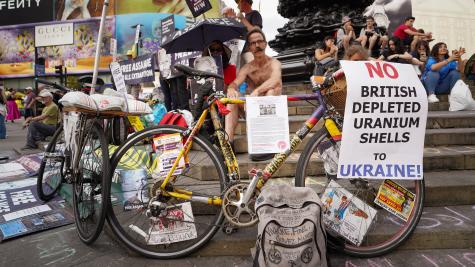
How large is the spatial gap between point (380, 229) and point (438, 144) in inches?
83.8

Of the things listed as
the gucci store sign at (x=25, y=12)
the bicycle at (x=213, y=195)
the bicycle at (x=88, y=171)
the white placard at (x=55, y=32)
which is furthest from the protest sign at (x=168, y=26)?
the gucci store sign at (x=25, y=12)

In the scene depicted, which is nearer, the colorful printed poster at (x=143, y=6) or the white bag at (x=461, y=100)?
the white bag at (x=461, y=100)

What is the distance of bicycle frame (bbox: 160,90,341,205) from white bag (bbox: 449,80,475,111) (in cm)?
469

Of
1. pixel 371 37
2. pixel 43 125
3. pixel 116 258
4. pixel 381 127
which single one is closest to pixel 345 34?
pixel 371 37

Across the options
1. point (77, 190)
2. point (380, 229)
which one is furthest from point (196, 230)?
point (380, 229)

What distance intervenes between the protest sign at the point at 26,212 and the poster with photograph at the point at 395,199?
302 cm

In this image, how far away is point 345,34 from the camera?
7.20 metres

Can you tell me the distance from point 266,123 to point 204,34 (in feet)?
10.2

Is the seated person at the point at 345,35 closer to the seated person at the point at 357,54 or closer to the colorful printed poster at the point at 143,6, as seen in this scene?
the seated person at the point at 357,54

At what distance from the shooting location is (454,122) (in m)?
4.60

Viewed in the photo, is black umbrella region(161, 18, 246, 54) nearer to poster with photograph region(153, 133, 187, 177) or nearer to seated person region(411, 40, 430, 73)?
poster with photograph region(153, 133, 187, 177)

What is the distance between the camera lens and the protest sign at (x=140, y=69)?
7.63 m

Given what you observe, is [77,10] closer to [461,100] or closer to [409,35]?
[409,35]

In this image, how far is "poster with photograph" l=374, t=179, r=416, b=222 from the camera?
2594mm
